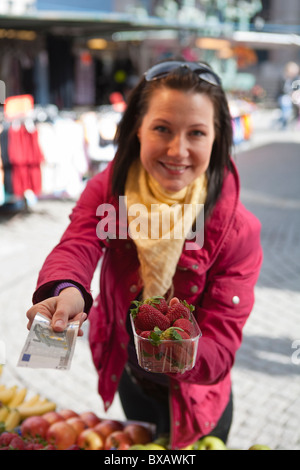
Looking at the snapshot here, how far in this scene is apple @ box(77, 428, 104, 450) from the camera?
227 centimetres

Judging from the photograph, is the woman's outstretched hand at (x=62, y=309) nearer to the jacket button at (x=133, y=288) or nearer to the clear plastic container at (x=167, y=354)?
the clear plastic container at (x=167, y=354)

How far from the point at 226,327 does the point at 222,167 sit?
44 cm

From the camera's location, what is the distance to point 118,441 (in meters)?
2.22

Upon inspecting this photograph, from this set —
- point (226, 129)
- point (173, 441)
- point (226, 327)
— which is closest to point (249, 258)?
point (226, 327)

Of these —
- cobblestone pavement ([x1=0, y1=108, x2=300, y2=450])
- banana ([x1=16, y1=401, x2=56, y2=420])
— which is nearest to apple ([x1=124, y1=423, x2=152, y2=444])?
banana ([x1=16, y1=401, x2=56, y2=420])

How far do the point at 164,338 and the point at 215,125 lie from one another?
669mm

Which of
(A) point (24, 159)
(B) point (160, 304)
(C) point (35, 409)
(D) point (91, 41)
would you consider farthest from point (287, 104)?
(B) point (160, 304)

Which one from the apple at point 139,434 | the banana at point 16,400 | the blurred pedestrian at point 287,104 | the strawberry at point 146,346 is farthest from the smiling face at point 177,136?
the blurred pedestrian at point 287,104

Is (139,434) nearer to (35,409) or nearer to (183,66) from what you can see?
(35,409)

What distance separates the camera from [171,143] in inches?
51.1

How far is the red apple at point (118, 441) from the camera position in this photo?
2211mm

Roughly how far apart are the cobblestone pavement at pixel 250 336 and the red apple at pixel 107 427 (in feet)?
2.55

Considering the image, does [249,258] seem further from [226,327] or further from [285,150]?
[285,150]

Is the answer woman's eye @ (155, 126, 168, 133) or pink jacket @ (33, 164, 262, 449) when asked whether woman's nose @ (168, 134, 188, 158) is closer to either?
woman's eye @ (155, 126, 168, 133)
